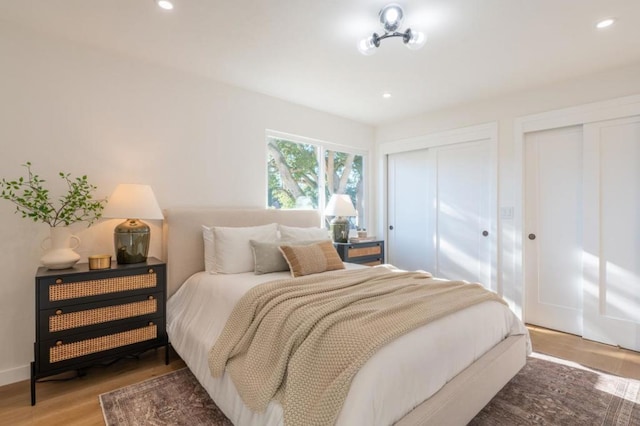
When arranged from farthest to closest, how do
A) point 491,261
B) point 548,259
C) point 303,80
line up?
point 491,261 < point 548,259 < point 303,80

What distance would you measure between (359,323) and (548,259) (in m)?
2.89

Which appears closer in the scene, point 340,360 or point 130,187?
point 340,360

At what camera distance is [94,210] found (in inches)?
99.0

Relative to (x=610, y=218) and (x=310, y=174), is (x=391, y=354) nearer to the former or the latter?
(x=610, y=218)

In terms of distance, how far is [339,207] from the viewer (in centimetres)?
387

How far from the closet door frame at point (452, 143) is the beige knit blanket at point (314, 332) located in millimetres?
1722

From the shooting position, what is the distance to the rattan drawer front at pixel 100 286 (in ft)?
6.70

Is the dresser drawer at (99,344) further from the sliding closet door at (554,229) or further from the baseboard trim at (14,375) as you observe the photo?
the sliding closet door at (554,229)

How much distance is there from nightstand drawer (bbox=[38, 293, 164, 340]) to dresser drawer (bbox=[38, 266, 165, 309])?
0.04 m

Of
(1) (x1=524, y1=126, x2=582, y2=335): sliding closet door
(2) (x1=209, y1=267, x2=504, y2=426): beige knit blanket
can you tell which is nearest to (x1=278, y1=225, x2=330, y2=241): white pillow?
(2) (x1=209, y1=267, x2=504, y2=426): beige knit blanket

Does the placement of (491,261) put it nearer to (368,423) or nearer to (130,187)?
(368,423)

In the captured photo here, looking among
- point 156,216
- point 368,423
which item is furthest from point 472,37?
point 156,216

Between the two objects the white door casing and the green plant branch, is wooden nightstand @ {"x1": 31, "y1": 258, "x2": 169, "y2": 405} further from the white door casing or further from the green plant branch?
the white door casing

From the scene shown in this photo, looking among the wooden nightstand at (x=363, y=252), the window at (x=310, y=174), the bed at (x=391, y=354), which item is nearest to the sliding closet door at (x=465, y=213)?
the wooden nightstand at (x=363, y=252)
